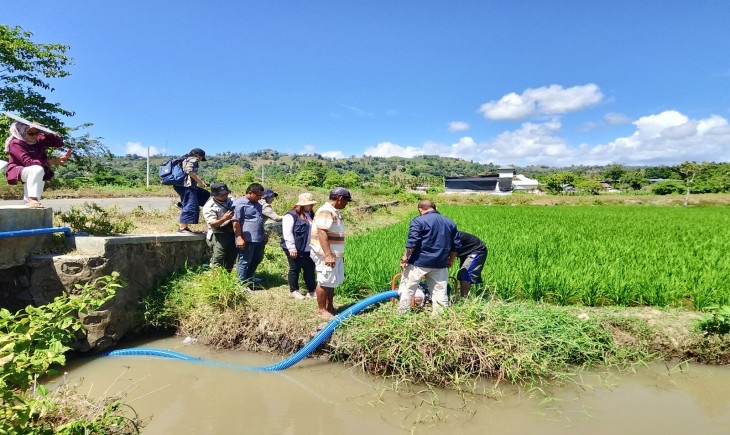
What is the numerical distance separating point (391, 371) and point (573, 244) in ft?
20.8

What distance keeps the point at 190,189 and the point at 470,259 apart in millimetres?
3995

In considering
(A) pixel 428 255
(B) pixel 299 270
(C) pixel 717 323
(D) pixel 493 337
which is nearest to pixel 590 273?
(C) pixel 717 323

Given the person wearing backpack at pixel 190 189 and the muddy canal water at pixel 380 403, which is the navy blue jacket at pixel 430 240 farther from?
the person wearing backpack at pixel 190 189

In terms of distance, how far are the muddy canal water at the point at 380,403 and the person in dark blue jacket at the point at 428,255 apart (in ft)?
3.27

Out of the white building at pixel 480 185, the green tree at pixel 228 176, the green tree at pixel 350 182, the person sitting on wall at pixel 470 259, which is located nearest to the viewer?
the person sitting on wall at pixel 470 259

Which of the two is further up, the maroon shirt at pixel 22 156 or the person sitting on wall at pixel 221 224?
the maroon shirt at pixel 22 156

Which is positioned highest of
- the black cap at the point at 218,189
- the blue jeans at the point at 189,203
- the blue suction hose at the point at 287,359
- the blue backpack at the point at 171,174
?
the blue backpack at the point at 171,174

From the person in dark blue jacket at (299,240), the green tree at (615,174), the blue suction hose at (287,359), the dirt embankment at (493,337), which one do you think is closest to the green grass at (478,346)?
the dirt embankment at (493,337)

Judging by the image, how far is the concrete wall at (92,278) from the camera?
4.10 m

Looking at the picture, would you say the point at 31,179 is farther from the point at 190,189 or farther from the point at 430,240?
the point at 430,240

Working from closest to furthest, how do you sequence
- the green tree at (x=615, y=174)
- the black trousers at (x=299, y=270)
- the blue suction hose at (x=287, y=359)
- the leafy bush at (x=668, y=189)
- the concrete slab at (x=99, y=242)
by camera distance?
the blue suction hose at (x=287, y=359) → the concrete slab at (x=99, y=242) → the black trousers at (x=299, y=270) → the leafy bush at (x=668, y=189) → the green tree at (x=615, y=174)

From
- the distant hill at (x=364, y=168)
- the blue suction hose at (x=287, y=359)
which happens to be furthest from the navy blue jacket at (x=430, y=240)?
the distant hill at (x=364, y=168)

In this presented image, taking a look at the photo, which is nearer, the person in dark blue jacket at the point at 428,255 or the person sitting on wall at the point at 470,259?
the person in dark blue jacket at the point at 428,255

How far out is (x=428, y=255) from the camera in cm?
404
